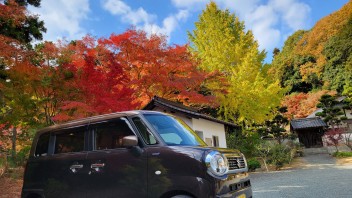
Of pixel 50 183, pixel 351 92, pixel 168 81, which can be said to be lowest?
pixel 50 183

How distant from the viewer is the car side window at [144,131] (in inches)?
174

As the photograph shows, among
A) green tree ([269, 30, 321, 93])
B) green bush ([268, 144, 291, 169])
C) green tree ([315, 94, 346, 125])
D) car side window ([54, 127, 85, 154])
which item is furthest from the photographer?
green tree ([269, 30, 321, 93])

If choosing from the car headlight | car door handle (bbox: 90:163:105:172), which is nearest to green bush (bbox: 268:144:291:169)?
the car headlight

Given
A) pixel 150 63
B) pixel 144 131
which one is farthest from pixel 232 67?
pixel 144 131

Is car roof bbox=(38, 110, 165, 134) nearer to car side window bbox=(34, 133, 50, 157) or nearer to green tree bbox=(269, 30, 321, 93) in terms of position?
car side window bbox=(34, 133, 50, 157)

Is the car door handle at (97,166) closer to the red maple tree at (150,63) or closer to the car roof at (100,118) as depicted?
the car roof at (100,118)

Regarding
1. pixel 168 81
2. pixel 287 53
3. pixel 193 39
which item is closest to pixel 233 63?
pixel 193 39

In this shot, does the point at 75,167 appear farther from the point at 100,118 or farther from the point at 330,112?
the point at 330,112

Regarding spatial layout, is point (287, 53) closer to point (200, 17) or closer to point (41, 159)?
point (200, 17)

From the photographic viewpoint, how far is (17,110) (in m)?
14.7

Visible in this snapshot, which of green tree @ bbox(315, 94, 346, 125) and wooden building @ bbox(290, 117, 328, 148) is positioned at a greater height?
green tree @ bbox(315, 94, 346, 125)

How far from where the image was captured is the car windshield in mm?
4602

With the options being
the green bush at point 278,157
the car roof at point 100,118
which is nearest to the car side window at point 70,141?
the car roof at point 100,118

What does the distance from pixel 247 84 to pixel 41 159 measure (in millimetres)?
17620
